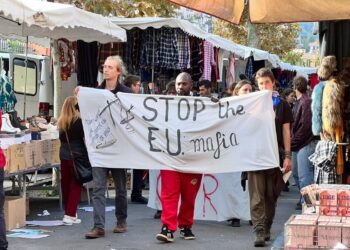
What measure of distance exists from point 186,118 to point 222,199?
65.3 inches

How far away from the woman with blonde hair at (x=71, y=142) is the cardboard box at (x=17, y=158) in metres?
Result: 0.52

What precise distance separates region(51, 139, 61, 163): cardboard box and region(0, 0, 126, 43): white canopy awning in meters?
1.69

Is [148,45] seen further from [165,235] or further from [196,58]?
[165,235]

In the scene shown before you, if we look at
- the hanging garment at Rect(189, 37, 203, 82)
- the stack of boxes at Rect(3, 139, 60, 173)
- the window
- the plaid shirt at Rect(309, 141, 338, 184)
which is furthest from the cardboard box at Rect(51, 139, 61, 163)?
the window

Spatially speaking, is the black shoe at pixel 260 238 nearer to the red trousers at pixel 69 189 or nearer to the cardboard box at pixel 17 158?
the red trousers at pixel 69 189

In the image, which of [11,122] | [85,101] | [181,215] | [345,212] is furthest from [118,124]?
[345,212]

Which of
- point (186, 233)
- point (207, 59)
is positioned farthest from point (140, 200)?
point (207, 59)

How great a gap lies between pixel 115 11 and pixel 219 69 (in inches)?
206

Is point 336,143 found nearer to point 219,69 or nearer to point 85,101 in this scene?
point 85,101

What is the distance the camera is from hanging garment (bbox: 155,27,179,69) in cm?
1471

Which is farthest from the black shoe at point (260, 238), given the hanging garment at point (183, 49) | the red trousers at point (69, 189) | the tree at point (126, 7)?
the tree at point (126, 7)

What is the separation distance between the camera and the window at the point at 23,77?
1873 cm

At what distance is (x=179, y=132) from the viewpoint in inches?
362

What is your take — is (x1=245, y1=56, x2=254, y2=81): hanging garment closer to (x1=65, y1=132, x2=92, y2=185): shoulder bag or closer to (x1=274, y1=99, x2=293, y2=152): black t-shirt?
(x1=65, y1=132, x2=92, y2=185): shoulder bag
